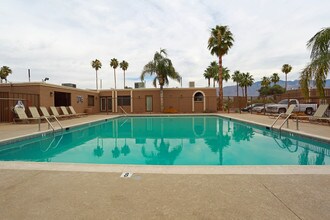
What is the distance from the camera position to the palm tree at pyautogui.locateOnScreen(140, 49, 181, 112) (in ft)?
68.4

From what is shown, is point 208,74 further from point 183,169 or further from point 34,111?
point 183,169

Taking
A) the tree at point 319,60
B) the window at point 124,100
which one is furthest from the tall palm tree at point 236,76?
the tree at point 319,60

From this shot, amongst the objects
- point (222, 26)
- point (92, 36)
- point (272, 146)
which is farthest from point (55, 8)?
point (222, 26)

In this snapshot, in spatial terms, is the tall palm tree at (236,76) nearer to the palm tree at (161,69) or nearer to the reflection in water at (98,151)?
the palm tree at (161,69)

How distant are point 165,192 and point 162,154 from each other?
12.3 ft

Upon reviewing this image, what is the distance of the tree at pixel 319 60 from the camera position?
8789mm

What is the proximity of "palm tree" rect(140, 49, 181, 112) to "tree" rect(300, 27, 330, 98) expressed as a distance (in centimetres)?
1315

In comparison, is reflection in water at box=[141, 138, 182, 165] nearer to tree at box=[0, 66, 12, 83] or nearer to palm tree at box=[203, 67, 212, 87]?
palm tree at box=[203, 67, 212, 87]

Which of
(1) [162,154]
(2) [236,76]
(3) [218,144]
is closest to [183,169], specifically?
(1) [162,154]

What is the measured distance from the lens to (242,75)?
39.8m

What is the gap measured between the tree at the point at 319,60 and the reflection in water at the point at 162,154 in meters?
7.07

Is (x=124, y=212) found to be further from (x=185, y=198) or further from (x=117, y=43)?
(x=117, y=43)

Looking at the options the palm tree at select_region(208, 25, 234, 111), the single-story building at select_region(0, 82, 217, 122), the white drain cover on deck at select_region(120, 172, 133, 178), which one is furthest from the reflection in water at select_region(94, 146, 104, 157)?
the palm tree at select_region(208, 25, 234, 111)

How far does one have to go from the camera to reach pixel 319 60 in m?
8.98
